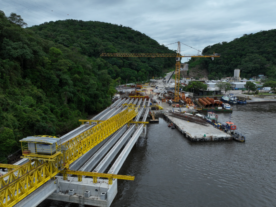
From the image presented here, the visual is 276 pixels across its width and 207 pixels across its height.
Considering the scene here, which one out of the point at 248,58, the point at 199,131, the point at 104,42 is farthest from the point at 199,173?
the point at 248,58

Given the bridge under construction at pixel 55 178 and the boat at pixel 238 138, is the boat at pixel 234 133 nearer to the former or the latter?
the boat at pixel 238 138

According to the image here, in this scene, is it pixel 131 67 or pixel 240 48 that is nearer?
pixel 131 67

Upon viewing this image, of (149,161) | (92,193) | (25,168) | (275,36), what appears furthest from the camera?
(275,36)

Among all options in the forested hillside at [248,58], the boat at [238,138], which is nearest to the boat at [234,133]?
the boat at [238,138]

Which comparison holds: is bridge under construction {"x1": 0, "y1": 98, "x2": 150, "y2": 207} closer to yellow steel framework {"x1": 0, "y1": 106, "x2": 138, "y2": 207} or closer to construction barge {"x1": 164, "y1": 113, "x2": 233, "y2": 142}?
yellow steel framework {"x1": 0, "y1": 106, "x2": 138, "y2": 207}

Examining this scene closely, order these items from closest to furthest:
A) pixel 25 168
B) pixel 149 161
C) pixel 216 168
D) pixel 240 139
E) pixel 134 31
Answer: pixel 25 168, pixel 216 168, pixel 149 161, pixel 240 139, pixel 134 31

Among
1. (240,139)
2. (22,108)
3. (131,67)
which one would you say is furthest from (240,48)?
(22,108)

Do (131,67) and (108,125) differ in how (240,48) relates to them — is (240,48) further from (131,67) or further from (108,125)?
(108,125)
